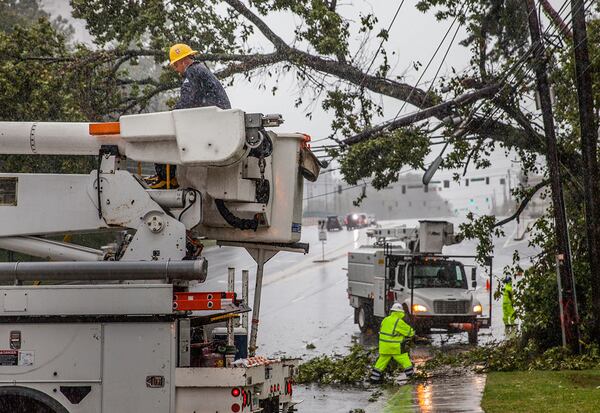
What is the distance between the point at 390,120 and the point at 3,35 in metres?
8.63

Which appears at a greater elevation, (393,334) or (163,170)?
(163,170)

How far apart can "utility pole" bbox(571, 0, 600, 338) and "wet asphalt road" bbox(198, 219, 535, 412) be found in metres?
3.04

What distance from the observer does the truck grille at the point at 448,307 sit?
22969 mm

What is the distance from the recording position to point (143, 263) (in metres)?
8.59

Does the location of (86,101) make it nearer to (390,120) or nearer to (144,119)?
(390,120)

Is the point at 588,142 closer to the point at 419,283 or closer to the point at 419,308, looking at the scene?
the point at 419,308

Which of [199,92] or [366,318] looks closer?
[199,92]

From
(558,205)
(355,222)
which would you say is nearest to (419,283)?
(558,205)

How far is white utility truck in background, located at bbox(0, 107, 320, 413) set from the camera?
8.38 metres

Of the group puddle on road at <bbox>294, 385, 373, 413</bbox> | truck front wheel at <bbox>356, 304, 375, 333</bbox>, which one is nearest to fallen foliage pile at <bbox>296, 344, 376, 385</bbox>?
puddle on road at <bbox>294, 385, 373, 413</bbox>

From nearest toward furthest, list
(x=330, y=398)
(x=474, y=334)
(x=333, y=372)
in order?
(x=330, y=398) → (x=333, y=372) → (x=474, y=334)

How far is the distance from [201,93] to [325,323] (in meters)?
18.8

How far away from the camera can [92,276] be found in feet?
28.2

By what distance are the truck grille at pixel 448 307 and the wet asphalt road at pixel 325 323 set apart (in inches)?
37.3
